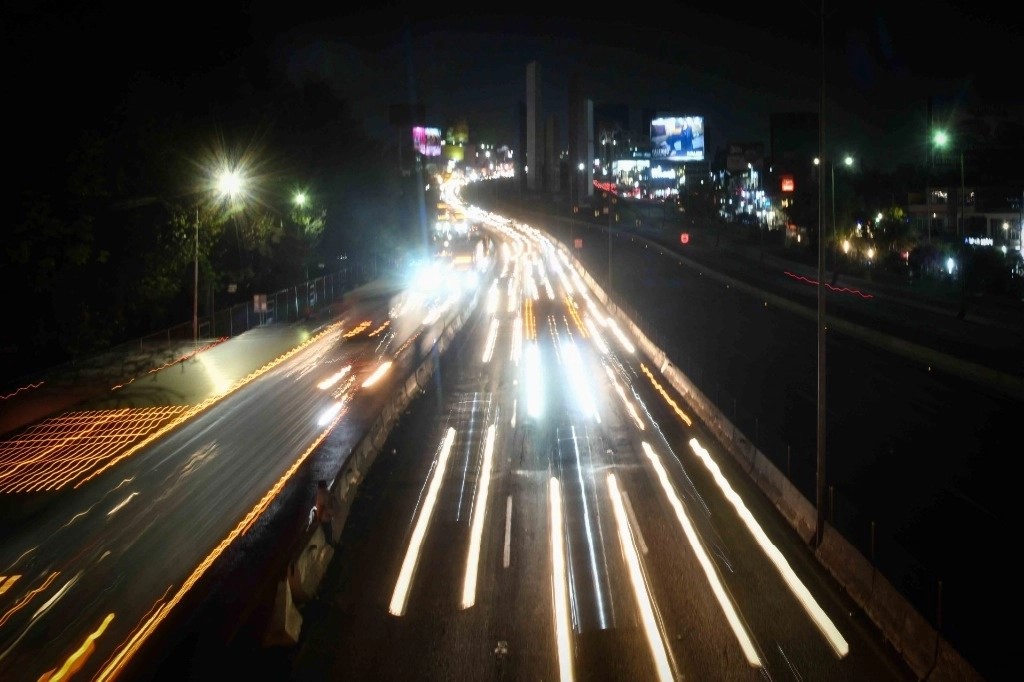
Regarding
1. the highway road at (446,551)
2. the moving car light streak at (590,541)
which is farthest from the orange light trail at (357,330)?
the moving car light streak at (590,541)

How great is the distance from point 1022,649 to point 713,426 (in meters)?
12.9

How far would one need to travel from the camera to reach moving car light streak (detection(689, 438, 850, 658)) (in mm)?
11648

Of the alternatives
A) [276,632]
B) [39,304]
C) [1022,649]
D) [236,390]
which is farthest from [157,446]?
[1022,649]

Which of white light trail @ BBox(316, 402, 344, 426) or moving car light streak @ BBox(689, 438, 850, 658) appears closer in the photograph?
moving car light streak @ BBox(689, 438, 850, 658)

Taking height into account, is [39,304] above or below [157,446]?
above

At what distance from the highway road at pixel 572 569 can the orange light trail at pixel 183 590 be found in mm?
1764

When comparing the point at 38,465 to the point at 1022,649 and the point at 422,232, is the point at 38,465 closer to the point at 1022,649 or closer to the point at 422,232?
the point at 1022,649

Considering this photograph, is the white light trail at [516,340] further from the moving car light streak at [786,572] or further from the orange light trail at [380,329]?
the moving car light streak at [786,572]

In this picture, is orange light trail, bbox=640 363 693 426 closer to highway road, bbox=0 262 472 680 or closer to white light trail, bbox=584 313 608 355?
white light trail, bbox=584 313 608 355

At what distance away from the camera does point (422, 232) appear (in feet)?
327

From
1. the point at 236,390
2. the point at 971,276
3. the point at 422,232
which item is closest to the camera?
the point at 236,390

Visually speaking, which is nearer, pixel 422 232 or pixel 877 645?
pixel 877 645

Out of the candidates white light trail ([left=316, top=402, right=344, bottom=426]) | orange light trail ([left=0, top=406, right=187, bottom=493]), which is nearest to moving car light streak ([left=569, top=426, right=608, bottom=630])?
white light trail ([left=316, top=402, right=344, bottom=426])

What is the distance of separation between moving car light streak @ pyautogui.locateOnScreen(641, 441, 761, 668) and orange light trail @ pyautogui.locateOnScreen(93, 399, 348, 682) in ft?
24.2
